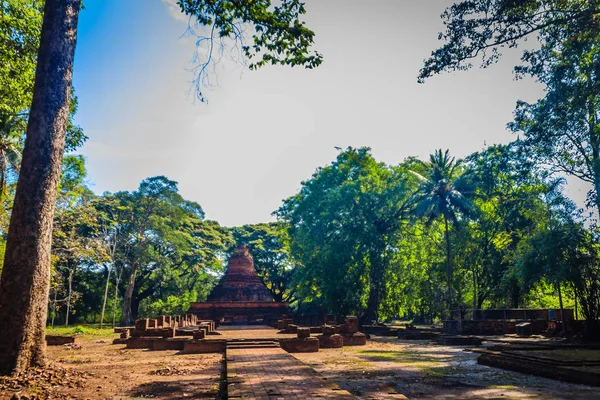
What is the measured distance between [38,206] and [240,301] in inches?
1100

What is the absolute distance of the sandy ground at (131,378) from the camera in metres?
7.01

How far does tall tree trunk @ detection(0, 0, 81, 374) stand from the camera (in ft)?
24.0


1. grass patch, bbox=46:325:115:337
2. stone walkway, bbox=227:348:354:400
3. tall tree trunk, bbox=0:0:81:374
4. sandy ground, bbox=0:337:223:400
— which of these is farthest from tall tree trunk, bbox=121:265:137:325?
tall tree trunk, bbox=0:0:81:374

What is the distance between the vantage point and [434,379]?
9094 millimetres

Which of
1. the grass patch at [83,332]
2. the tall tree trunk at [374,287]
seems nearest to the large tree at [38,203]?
the grass patch at [83,332]

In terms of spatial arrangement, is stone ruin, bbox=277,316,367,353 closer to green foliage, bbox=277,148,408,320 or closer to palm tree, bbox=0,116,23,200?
green foliage, bbox=277,148,408,320

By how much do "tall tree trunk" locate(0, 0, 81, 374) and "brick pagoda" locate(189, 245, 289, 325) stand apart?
2562cm

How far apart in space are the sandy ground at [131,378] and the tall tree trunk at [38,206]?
0.73m

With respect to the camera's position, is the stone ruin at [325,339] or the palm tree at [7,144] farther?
the palm tree at [7,144]

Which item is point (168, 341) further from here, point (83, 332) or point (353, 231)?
point (353, 231)

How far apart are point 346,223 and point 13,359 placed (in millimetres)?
21817

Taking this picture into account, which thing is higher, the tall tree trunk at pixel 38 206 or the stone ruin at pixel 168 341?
the tall tree trunk at pixel 38 206

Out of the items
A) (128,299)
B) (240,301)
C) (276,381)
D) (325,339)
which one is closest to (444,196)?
(325,339)

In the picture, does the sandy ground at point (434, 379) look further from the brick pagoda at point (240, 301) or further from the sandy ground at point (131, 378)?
the brick pagoda at point (240, 301)
